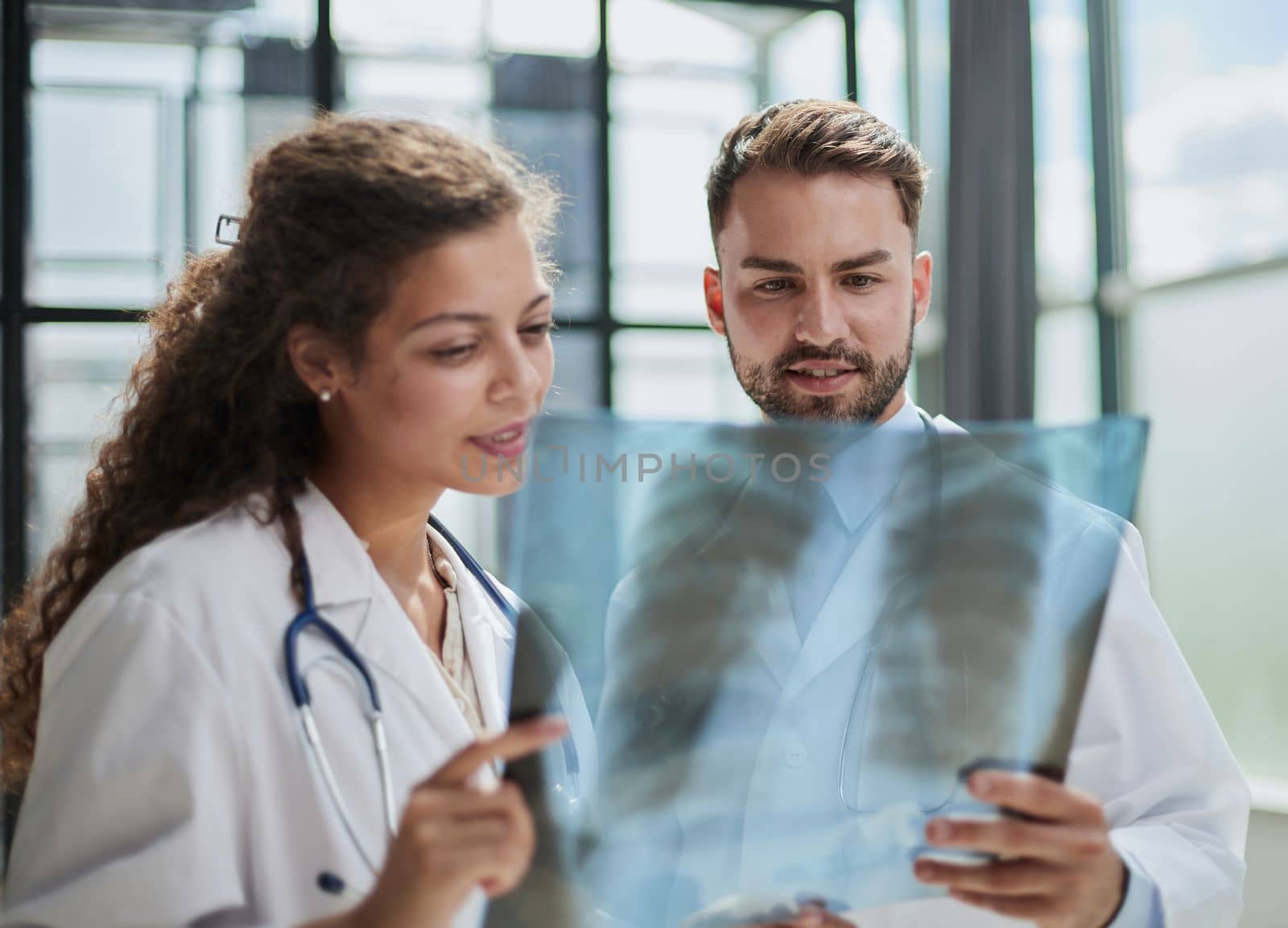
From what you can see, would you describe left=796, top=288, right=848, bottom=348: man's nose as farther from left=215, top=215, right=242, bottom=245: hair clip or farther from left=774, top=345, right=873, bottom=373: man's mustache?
left=215, top=215, right=242, bottom=245: hair clip

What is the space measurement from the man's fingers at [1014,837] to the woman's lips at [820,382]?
510mm

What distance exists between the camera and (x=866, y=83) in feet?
12.6


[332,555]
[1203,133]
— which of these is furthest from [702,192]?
[332,555]

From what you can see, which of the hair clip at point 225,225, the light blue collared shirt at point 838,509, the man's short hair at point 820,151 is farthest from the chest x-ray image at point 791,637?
the man's short hair at point 820,151

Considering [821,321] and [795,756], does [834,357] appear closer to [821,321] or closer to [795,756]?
[821,321]

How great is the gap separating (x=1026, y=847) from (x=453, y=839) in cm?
33

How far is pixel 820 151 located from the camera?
1155 mm

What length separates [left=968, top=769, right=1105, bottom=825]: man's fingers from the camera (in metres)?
0.67

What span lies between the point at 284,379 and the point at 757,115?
644 mm

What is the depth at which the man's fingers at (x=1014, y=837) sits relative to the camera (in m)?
0.68

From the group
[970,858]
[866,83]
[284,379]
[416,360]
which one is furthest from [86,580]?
[866,83]

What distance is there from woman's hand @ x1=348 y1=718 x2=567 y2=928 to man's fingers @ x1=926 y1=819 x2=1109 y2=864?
241 millimetres

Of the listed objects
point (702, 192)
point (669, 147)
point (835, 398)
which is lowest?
point (835, 398)

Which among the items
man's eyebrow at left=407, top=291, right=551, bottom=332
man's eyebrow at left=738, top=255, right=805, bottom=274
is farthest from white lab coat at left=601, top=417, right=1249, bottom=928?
man's eyebrow at left=738, top=255, right=805, bottom=274
